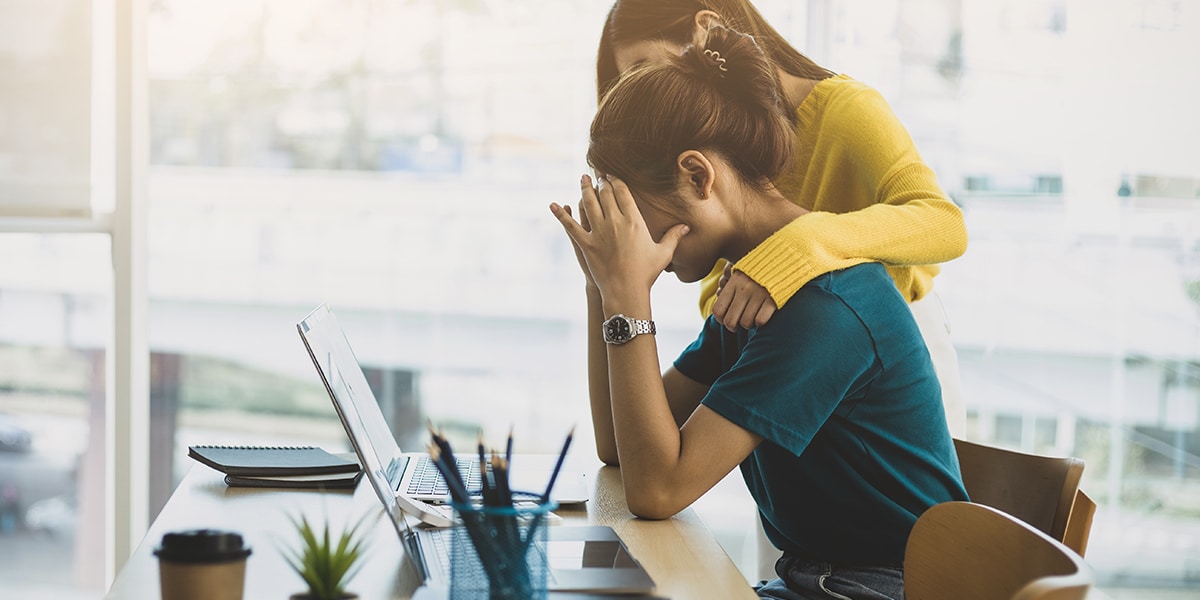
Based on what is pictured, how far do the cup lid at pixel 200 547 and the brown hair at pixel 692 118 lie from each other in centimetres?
68

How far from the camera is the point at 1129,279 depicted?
278 cm

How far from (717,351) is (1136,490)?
177 cm

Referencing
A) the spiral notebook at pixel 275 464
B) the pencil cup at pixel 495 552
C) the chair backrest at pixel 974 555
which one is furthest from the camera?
the spiral notebook at pixel 275 464

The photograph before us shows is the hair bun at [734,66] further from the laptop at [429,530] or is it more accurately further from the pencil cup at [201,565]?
the pencil cup at [201,565]

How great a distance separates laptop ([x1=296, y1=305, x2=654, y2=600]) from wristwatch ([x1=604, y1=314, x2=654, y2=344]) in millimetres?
216

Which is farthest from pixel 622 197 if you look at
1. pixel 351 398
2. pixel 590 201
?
pixel 351 398

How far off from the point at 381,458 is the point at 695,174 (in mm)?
536

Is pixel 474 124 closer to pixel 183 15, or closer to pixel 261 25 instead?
pixel 261 25

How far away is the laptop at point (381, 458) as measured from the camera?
Result: 117 cm

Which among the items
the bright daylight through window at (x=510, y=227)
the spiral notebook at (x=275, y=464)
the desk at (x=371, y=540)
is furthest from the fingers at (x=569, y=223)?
the bright daylight through window at (x=510, y=227)

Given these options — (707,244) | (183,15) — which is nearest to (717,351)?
(707,244)

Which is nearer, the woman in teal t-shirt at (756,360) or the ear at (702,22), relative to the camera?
the woman in teal t-shirt at (756,360)

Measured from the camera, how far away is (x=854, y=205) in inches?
69.9

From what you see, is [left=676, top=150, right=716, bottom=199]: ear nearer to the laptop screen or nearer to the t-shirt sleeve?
the t-shirt sleeve
